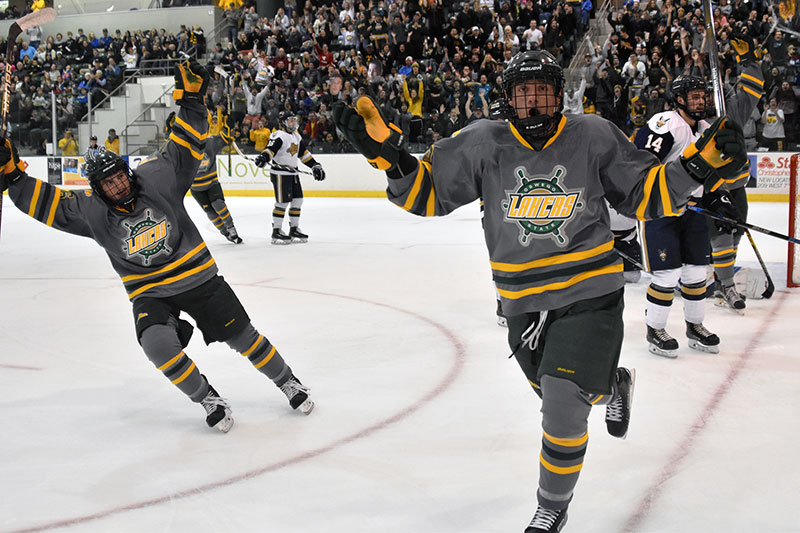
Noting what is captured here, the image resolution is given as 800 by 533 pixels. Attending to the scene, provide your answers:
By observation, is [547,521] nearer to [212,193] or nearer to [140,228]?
[140,228]

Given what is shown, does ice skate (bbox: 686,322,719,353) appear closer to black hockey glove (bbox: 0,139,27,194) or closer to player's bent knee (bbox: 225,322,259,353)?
player's bent knee (bbox: 225,322,259,353)

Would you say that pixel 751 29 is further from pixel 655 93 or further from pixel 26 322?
pixel 26 322

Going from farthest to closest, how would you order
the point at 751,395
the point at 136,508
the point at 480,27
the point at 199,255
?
the point at 480,27
the point at 751,395
the point at 199,255
the point at 136,508

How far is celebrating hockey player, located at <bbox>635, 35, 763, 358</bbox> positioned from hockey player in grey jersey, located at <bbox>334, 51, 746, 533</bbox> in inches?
75.0

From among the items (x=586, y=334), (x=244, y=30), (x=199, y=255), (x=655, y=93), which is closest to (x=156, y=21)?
(x=244, y=30)

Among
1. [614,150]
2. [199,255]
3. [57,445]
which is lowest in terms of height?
[57,445]

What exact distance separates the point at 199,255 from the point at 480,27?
12.9 meters

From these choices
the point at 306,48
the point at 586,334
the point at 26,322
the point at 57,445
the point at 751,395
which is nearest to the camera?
the point at 586,334

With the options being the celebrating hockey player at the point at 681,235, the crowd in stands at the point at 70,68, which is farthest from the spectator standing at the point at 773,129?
the crowd in stands at the point at 70,68

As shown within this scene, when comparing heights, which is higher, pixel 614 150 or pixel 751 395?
pixel 614 150

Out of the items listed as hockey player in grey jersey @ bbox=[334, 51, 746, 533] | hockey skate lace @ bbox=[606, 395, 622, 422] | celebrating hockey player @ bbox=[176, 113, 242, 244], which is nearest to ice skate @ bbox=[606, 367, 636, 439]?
hockey skate lace @ bbox=[606, 395, 622, 422]

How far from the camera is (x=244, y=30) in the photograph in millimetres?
19328

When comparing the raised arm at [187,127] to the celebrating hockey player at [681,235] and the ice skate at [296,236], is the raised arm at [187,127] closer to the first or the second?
the celebrating hockey player at [681,235]

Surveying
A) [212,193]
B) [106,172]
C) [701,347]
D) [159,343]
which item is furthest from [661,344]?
[212,193]
